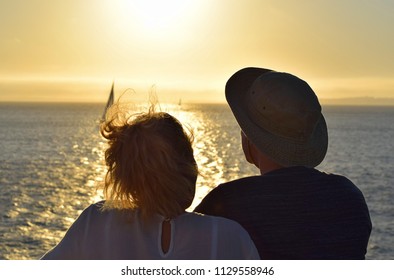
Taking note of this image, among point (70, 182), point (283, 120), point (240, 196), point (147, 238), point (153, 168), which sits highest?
point (283, 120)

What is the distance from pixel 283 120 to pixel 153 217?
888 mm

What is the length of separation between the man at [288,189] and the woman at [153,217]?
34 cm

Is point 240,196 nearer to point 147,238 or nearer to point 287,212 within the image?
point 287,212

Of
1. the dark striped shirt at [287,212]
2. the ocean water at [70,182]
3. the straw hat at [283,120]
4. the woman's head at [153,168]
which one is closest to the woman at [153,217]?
the woman's head at [153,168]

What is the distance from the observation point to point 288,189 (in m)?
2.67

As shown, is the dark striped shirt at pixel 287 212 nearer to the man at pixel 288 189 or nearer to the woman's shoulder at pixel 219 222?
the man at pixel 288 189

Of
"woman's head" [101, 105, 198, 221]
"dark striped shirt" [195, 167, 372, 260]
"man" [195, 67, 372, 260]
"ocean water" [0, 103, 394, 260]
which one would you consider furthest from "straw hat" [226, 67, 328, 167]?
"ocean water" [0, 103, 394, 260]

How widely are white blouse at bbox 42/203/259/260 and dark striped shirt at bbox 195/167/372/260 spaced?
33 cm

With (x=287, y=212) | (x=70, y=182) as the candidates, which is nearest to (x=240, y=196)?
(x=287, y=212)

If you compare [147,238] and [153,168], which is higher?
[153,168]

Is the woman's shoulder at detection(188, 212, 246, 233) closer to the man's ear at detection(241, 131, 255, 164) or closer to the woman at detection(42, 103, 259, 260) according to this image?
the woman at detection(42, 103, 259, 260)

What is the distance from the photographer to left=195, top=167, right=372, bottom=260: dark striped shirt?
263cm

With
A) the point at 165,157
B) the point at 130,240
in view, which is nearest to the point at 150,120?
the point at 165,157
